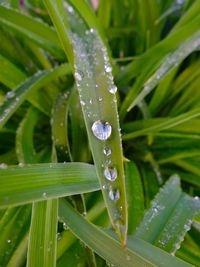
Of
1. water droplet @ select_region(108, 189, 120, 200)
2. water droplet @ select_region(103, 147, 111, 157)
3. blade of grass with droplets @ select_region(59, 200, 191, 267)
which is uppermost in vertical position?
water droplet @ select_region(103, 147, 111, 157)

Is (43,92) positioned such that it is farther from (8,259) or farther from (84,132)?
(8,259)

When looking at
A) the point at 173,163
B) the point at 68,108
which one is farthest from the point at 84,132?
the point at 173,163

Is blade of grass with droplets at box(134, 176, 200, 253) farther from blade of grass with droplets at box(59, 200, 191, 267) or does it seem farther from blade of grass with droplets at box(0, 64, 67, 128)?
blade of grass with droplets at box(0, 64, 67, 128)

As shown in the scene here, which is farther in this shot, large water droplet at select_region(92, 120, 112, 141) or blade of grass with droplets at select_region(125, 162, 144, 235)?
blade of grass with droplets at select_region(125, 162, 144, 235)

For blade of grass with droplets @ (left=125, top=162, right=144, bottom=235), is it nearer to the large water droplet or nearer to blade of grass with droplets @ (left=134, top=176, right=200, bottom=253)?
blade of grass with droplets @ (left=134, top=176, right=200, bottom=253)

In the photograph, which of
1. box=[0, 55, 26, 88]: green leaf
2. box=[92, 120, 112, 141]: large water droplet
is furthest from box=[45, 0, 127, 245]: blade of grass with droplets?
box=[0, 55, 26, 88]: green leaf

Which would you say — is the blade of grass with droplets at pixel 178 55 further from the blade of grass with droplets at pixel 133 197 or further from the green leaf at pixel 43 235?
the green leaf at pixel 43 235

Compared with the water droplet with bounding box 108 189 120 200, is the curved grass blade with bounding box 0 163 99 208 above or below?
above

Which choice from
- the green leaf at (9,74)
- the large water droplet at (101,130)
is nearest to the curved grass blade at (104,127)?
the large water droplet at (101,130)
